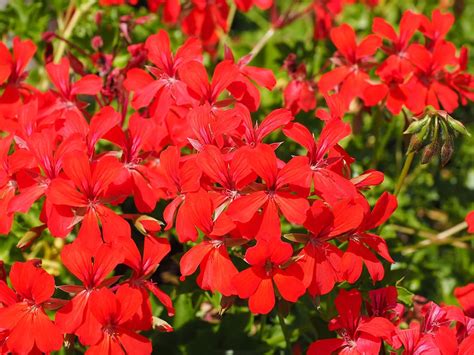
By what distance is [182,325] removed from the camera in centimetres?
192

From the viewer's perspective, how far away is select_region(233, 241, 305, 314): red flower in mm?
1352

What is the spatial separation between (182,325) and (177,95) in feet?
2.04

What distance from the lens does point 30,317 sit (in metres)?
1.39

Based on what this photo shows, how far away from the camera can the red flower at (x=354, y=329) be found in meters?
1.46

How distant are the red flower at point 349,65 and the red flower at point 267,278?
637 mm

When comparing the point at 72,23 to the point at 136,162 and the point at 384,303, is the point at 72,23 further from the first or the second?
the point at 384,303

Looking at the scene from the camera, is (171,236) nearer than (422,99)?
No

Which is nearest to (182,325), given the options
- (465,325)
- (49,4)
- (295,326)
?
(295,326)

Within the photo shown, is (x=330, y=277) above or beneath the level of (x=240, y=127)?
beneath

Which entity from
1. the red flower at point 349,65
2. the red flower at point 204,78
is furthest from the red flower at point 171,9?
the red flower at point 204,78

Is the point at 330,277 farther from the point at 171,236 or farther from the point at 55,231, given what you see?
the point at 171,236

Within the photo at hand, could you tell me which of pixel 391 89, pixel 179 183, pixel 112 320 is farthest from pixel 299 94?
pixel 112 320

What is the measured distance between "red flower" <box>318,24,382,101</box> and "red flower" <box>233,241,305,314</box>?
25.1 inches

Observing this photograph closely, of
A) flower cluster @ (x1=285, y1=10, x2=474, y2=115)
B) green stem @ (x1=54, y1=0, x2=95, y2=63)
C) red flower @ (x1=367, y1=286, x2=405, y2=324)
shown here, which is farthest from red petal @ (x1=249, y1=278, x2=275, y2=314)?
green stem @ (x1=54, y1=0, x2=95, y2=63)
